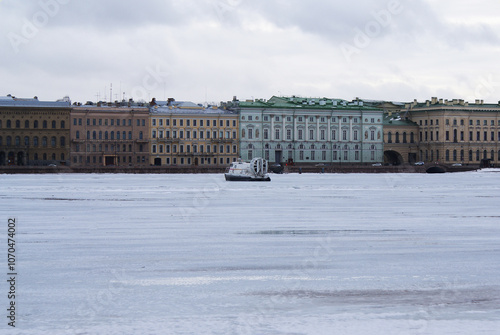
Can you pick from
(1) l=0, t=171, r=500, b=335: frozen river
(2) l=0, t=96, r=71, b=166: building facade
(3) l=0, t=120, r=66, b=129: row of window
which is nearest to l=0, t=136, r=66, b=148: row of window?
(2) l=0, t=96, r=71, b=166: building facade

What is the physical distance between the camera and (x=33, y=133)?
95562 millimetres

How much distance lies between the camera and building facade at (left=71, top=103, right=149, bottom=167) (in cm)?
9631

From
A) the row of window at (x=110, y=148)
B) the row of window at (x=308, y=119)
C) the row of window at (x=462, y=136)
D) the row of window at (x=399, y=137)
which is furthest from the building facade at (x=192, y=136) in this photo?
the row of window at (x=462, y=136)

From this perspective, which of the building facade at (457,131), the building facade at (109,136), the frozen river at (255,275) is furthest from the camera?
the building facade at (457,131)

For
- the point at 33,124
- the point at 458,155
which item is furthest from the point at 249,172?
the point at 458,155

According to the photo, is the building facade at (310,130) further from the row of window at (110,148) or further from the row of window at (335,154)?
the row of window at (110,148)

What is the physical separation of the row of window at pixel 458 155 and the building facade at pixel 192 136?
2714 cm

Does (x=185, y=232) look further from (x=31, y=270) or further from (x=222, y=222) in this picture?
(x=31, y=270)

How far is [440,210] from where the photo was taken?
2262 cm

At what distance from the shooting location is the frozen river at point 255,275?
26.9 feet

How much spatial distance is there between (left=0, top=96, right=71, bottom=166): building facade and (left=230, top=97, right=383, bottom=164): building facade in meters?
22.1

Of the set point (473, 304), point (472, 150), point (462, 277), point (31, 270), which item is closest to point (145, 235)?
point (31, 270)

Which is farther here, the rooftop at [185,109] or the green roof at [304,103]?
the green roof at [304,103]

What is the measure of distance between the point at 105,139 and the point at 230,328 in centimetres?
9104
